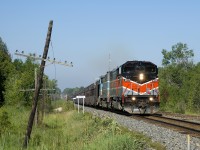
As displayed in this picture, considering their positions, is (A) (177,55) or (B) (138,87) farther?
(A) (177,55)

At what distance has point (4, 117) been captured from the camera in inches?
844

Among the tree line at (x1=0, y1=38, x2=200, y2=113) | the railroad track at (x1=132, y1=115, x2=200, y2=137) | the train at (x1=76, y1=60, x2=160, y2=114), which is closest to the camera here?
the railroad track at (x1=132, y1=115, x2=200, y2=137)

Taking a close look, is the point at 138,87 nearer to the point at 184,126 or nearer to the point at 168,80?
the point at 184,126

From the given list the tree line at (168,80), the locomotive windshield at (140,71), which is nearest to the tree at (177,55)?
the tree line at (168,80)

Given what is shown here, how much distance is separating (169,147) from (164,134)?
3867 mm

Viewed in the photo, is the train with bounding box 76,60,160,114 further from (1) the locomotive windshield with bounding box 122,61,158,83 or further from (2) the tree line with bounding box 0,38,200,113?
(2) the tree line with bounding box 0,38,200,113

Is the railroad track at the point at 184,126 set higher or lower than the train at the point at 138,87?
lower

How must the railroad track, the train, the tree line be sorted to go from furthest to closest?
the tree line, the train, the railroad track

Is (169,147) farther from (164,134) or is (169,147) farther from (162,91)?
(162,91)

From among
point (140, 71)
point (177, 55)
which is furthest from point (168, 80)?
point (140, 71)

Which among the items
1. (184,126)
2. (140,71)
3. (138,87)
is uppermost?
(140,71)

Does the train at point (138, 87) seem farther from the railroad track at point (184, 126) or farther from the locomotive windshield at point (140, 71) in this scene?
the railroad track at point (184, 126)

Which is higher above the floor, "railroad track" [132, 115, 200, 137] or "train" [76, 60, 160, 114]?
"train" [76, 60, 160, 114]

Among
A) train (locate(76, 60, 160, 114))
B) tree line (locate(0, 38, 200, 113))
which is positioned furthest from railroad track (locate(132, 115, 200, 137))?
tree line (locate(0, 38, 200, 113))
